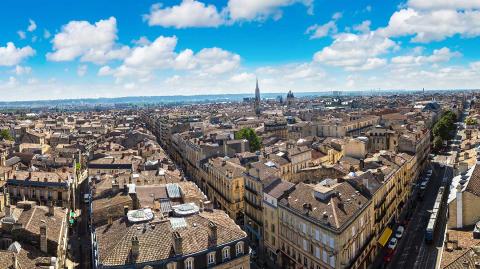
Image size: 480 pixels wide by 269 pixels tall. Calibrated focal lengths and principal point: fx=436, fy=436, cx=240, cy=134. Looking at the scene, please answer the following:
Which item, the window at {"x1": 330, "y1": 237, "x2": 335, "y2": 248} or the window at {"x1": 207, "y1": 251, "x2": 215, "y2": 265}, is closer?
the window at {"x1": 207, "y1": 251, "x2": 215, "y2": 265}

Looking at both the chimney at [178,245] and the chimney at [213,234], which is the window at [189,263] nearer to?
the chimney at [178,245]

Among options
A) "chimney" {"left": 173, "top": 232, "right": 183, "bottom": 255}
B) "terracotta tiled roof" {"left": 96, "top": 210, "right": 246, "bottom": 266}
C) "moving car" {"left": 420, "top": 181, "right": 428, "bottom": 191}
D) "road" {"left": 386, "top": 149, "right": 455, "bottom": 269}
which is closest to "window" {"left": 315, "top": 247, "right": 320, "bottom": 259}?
"terracotta tiled roof" {"left": 96, "top": 210, "right": 246, "bottom": 266}

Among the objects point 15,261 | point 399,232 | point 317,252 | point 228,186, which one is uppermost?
point 15,261

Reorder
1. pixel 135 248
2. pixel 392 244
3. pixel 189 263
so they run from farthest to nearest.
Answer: pixel 392 244 → pixel 189 263 → pixel 135 248

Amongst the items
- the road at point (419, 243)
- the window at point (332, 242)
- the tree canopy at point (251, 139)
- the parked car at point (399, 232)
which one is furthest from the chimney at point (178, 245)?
the tree canopy at point (251, 139)

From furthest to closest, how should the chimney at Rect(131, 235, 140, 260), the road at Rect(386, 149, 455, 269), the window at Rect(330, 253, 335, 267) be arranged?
the road at Rect(386, 149, 455, 269), the window at Rect(330, 253, 335, 267), the chimney at Rect(131, 235, 140, 260)

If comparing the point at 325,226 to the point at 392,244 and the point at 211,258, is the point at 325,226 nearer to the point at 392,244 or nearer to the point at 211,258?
the point at 211,258

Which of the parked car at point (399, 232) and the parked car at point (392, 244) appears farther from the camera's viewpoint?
the parked car at point (399, 232)

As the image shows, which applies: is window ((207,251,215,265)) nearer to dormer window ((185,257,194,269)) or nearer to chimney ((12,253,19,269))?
dormer window ((185,257,194,269))

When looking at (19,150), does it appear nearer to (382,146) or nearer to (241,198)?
(241,198)

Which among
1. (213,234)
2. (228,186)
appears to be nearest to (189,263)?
(213,234)

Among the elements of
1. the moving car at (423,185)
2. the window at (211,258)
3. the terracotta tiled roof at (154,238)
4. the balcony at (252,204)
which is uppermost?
the terracotta tiled roof at (154,238)

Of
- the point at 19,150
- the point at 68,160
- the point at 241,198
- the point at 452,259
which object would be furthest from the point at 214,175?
the point at 19,150
